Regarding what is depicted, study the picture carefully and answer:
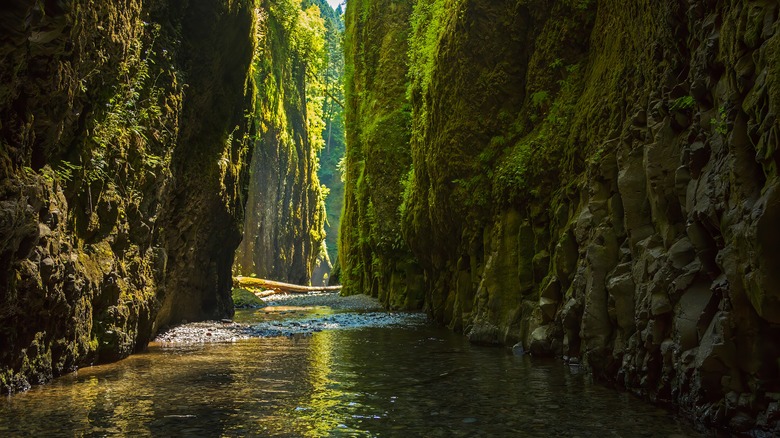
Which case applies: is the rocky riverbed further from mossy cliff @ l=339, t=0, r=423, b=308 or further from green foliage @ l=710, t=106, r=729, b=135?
green foliage @ l=710, t=106, r=729, b=135

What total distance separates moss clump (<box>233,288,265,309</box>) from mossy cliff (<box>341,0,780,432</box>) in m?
7.64

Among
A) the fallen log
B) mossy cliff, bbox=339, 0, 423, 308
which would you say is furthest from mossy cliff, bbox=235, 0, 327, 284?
mossy cliff, bbox=339, 0, 423, 308

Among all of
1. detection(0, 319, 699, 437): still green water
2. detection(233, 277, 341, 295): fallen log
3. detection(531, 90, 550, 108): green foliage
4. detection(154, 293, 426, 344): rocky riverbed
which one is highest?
detection(531, 90, 550, 108): green foliage

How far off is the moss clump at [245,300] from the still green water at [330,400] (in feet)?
43.5

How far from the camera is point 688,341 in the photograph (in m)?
5.64

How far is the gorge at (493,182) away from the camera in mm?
5145

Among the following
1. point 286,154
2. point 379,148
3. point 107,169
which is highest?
point 286,154

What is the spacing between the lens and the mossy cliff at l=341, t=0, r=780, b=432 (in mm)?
4875

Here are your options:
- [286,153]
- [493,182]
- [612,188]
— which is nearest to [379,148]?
[493,182]

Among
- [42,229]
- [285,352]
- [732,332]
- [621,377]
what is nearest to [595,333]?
[621,377]

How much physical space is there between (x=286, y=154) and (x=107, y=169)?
30676 mm

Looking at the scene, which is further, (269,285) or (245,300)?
(269,285)

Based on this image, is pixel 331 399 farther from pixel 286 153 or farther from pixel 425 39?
pixel 286 153

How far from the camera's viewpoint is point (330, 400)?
6504 mm
